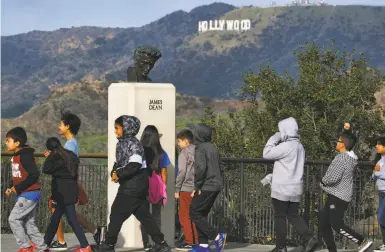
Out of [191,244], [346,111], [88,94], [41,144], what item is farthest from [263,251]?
[88,94]

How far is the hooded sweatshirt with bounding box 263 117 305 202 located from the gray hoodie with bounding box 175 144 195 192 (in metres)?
1.18

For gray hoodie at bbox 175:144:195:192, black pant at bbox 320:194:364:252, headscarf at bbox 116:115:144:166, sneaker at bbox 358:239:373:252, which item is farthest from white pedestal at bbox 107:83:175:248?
sneaker at bbox 358:239:373:252

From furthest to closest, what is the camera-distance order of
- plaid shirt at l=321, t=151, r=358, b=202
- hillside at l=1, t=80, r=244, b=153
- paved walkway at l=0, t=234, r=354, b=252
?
1. hillside at l=1, t=80, r=244, b=153
2. paved walkway at l=0, t=234, r=354, b=252
3. plaid shirt at l=321, t=151, r=358, b=202

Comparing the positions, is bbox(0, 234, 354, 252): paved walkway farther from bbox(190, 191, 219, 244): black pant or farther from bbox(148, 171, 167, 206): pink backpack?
bbox(190, 191, 219, 244): black pant

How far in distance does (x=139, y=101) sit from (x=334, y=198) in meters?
2.80

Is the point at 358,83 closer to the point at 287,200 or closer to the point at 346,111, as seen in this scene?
the point at 346,111

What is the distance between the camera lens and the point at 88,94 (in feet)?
472

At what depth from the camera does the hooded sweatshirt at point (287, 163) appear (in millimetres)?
11156

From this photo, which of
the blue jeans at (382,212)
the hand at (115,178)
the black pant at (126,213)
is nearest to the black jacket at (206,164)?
the black pant at (126,213)

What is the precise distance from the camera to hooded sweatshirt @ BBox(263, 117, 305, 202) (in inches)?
439

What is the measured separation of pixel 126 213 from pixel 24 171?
4.15ft

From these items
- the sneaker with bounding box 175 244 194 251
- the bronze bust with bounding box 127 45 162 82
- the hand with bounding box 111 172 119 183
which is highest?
the bronze bust with bounding box 127 45 162 82

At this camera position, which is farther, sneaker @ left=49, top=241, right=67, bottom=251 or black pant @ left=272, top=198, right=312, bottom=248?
sneaker @ left=49, top=241, right=67, bottom=251

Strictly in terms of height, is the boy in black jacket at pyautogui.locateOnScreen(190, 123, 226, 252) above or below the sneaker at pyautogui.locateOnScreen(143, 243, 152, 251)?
above
